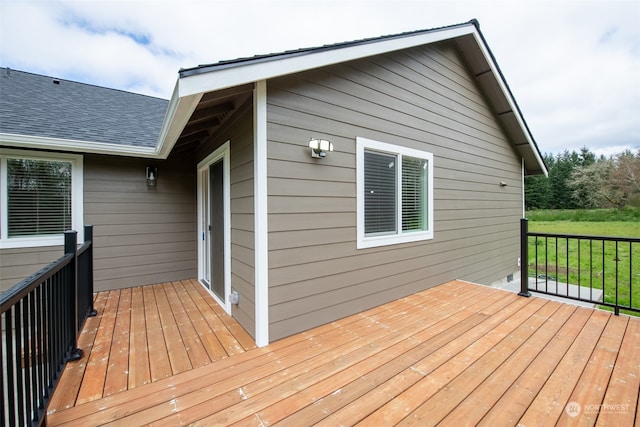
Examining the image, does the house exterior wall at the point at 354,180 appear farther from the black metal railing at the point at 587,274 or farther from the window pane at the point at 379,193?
the black metal railing at the point at 587,274

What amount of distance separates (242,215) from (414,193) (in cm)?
261

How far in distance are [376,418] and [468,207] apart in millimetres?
4527

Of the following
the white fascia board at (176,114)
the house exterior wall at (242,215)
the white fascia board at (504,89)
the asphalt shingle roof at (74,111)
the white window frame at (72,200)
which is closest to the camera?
the white fascia board at (176,114)

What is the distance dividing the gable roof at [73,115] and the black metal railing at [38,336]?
2022 mm

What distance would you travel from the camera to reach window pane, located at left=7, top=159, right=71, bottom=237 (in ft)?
12.4

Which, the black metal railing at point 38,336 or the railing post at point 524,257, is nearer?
the black metal railing at point 38,336

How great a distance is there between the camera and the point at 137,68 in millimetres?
12156

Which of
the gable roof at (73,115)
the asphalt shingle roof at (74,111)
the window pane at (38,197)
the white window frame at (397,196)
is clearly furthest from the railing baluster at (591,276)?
the window pane at (38,197)

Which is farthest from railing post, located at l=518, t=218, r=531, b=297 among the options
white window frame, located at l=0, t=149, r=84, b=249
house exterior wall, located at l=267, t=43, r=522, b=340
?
white window frame, located at l=0, t=149, r=84, b=249

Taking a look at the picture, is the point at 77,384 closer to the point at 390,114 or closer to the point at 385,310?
the point at 385,310

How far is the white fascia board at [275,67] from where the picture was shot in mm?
2080

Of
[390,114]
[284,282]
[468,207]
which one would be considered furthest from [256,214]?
[468,207]

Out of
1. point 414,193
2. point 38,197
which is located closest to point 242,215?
point 414,193

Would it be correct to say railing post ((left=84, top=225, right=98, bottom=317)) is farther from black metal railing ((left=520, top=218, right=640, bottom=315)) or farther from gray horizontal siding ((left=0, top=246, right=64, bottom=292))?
black metal railing ((left=520, top=218, right=640, bottom=315))
